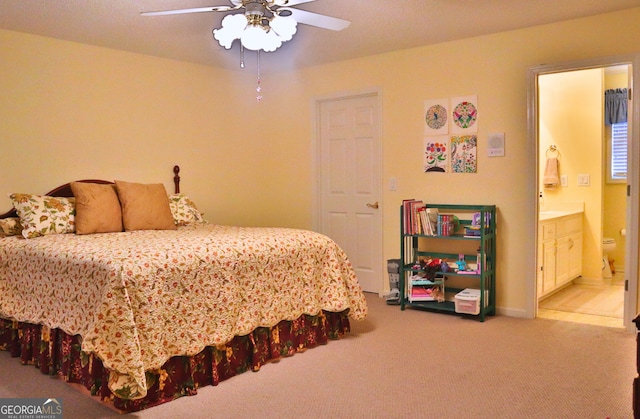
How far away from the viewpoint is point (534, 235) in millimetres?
4195

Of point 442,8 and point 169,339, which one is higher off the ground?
point 442,8

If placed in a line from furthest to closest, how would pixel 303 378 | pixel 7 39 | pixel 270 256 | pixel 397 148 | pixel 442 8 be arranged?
pixel 397 148, pixel 7 39, pixel 442 8, pixel 270 256, pixel 303 378

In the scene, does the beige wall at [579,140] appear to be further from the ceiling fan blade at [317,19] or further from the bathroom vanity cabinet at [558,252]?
the ceiling fan blade at [317,19]

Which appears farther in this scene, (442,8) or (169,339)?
(442,8)

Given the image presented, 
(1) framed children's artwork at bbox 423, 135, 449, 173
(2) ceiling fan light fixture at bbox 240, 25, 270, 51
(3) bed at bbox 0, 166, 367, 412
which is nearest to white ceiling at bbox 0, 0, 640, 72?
(2) ceiling fan light fixture at bbox 240, 25, 270, 51

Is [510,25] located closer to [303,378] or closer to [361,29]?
[361,29]

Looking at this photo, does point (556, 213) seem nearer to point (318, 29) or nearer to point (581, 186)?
point (581, 186)

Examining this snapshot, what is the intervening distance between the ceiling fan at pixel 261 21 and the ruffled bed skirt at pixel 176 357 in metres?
1.72

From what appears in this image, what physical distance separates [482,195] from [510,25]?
1.35 m

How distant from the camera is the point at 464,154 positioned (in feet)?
14.8

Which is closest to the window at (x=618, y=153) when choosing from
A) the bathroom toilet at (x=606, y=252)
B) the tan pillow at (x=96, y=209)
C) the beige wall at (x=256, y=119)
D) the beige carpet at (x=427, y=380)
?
the bathroom toilet at (x=606, y=252)

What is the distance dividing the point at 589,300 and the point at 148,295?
13.4ft

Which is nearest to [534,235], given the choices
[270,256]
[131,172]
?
[270,256]

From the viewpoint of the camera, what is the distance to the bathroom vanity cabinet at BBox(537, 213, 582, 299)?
4770mm
